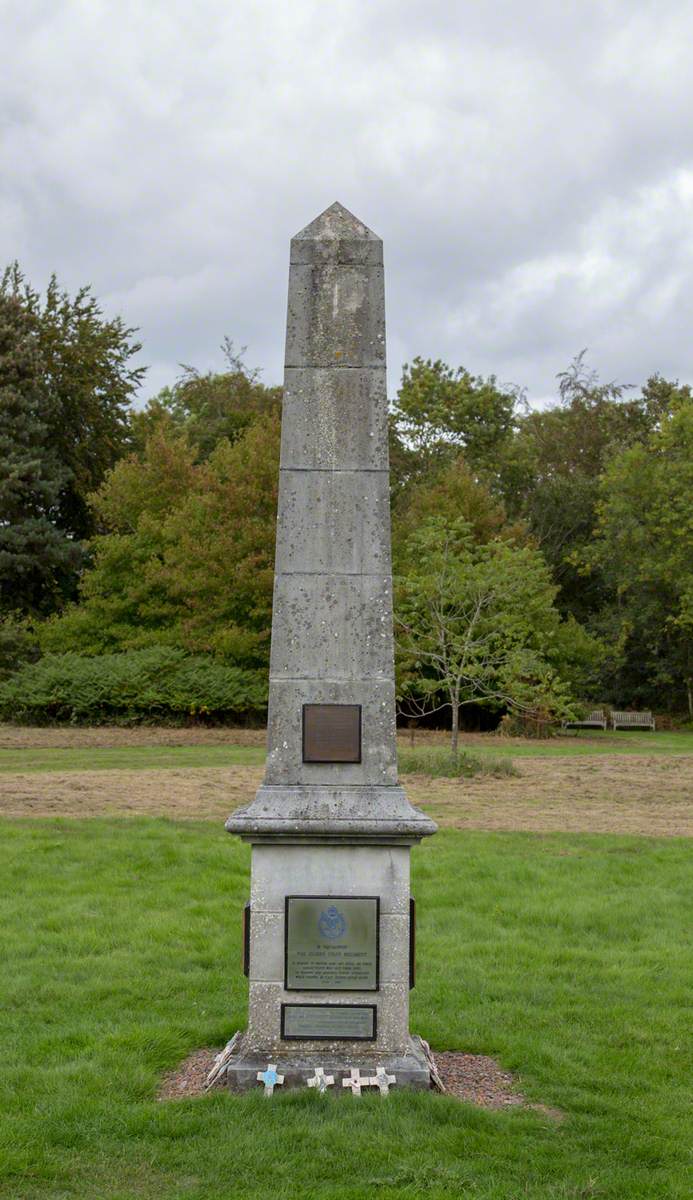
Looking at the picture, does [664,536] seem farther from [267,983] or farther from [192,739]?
[267,983]

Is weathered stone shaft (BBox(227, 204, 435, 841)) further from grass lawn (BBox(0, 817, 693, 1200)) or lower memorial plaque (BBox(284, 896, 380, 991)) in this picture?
grass lawn (BBox(0, 817, 693, 1200))

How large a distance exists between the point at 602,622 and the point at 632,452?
6.48 m

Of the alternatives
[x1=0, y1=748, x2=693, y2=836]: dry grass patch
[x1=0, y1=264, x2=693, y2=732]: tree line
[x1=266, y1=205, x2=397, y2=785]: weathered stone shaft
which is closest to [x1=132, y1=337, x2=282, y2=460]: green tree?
[x1=0, y1=264, x2=693, y2=732]: tree line

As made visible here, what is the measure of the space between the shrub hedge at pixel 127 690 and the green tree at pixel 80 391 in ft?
30.4

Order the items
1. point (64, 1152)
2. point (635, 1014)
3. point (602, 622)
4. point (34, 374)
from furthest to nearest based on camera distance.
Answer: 1. point (602, 622)
2. point (34, 374)
3. point (635, 1014)
4. point (64, 1152)

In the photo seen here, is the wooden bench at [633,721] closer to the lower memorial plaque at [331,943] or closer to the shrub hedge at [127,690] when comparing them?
the shrub hedge at [127,690]

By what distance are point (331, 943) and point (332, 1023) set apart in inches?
15.0

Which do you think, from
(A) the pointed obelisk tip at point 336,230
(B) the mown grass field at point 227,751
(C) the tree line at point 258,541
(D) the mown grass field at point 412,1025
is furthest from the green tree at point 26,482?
(A) the pointed obelisk tip at point 336,230

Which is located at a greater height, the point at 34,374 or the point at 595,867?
the point at 34,374

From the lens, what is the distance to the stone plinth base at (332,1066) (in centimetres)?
557

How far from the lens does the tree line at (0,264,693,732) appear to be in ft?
88.0

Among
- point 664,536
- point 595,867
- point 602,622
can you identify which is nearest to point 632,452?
point 664,536

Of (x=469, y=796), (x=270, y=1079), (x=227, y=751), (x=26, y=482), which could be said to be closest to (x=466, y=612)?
(x=227, y=751)

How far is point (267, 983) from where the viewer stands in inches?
226
